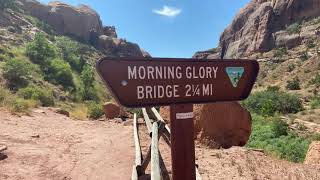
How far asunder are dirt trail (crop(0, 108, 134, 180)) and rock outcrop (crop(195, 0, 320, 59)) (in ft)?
282

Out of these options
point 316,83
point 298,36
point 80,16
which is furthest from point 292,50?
point 80,16

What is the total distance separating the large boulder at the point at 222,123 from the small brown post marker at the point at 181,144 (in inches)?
244

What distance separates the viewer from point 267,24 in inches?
4114

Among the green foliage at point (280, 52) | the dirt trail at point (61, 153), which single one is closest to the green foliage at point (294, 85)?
the green foliage at point (280, 52)

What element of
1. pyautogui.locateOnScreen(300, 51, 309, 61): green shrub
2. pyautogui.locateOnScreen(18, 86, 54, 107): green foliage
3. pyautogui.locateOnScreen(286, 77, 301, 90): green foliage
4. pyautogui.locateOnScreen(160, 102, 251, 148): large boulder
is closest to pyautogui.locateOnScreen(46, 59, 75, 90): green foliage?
pyautogui.locateOnScreen(18, 86, 54, 107): green foliage

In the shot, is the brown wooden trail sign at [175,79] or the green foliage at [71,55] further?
the green foliage at [71,55]

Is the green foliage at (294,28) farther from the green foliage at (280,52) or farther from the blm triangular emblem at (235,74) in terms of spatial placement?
the blm triangular emblem at (235,74)

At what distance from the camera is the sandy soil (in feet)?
22.3

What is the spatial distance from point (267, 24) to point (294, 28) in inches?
426

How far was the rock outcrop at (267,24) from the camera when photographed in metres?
96.8

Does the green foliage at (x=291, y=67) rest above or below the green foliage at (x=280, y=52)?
below

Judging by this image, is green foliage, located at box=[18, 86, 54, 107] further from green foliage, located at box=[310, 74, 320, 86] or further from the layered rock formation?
the layered rock formation

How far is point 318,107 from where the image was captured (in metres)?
47.9

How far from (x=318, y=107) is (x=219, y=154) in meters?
44.2
